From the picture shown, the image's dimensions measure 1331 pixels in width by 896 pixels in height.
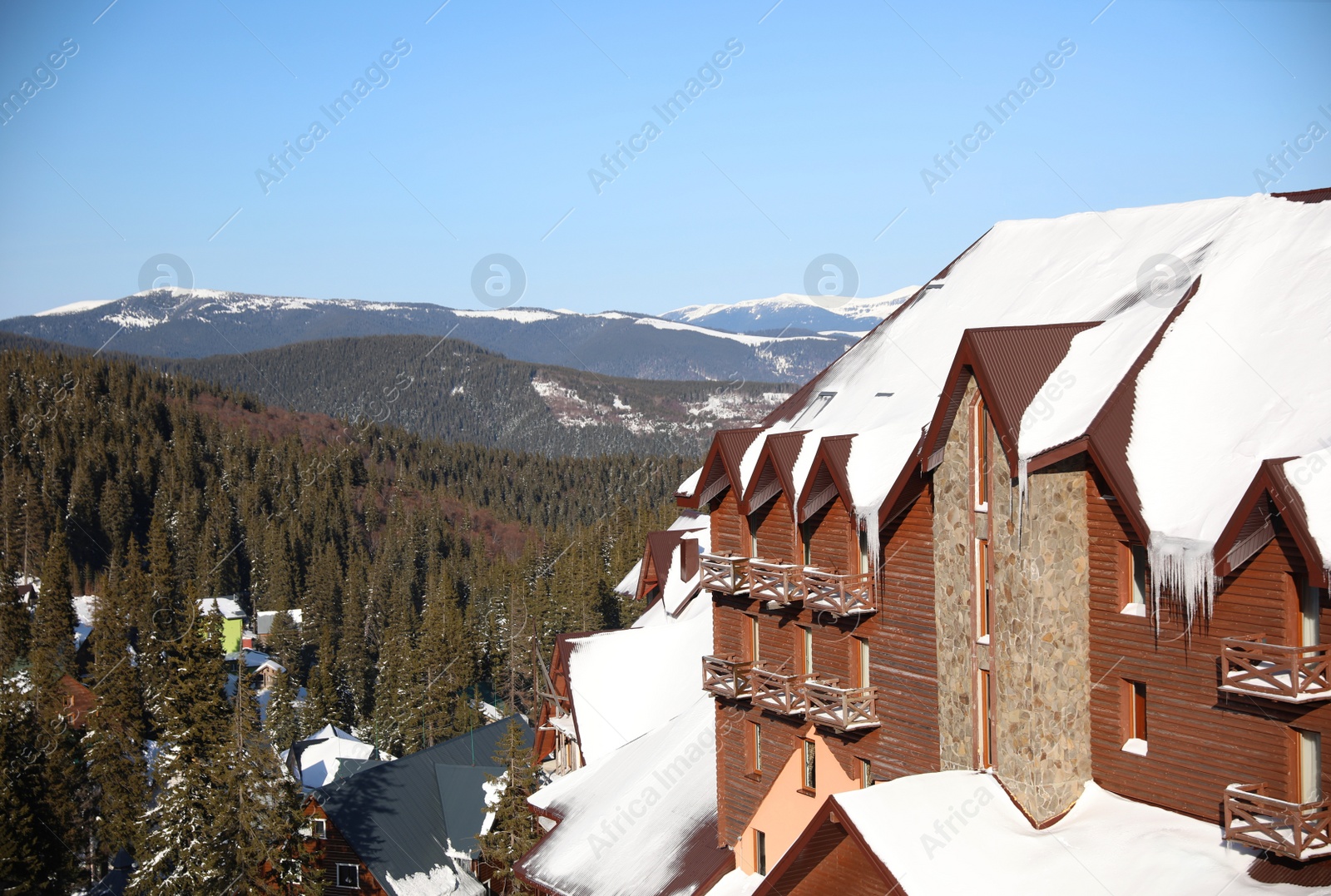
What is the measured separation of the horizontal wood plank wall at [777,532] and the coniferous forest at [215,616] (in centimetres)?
1771

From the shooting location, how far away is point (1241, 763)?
15492mm

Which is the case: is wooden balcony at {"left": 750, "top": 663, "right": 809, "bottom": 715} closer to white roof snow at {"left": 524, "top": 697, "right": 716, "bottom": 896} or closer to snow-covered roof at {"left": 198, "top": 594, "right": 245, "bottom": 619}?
white roof snow at {"left": 524, "top": 697, "right": 716, "bottom": 896}

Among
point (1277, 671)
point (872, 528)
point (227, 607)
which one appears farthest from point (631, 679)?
point (227, 607)

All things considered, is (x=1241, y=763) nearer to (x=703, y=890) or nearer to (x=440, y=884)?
(x=703, y=890)

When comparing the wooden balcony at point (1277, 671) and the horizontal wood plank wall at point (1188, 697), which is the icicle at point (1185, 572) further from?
the wooden balcony at point (1277, 671)

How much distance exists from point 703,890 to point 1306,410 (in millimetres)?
15610

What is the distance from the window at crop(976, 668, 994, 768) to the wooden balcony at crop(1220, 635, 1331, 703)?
4.31 metres

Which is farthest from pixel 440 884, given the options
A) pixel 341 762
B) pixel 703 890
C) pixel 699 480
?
pixel 699 480

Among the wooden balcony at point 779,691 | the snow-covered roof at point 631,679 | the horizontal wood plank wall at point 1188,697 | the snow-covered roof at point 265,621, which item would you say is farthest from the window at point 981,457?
the snow-covered roof at point 265,621

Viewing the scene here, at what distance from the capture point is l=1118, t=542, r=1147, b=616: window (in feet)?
56.1

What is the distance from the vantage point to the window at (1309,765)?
14.7m

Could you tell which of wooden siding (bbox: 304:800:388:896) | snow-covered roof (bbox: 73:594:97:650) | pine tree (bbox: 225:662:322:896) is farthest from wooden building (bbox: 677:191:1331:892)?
snow-covered roof (bbox: 73:594:97:650)

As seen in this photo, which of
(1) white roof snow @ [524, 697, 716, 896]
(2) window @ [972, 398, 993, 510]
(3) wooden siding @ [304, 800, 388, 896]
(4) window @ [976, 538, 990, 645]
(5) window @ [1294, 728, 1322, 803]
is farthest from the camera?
(3) wooden siding @ [304, 800, 388, 896]

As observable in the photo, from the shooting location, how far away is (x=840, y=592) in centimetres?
2112
